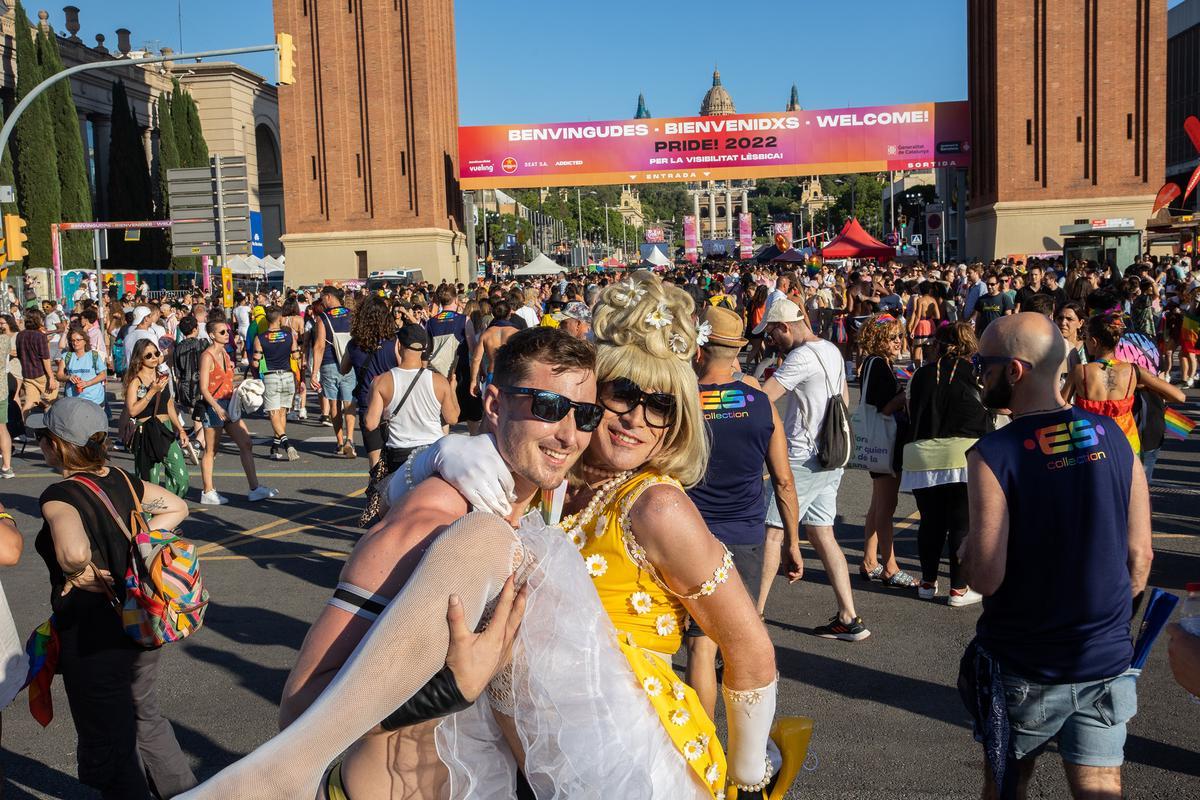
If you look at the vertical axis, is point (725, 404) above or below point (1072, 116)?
below

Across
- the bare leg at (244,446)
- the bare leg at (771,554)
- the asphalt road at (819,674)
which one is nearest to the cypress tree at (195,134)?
the bare leg at (244,446)

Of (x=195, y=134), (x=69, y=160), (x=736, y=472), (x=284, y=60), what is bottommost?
(x=736, y=472)

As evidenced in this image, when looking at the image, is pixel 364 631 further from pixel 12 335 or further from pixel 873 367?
pixel 12 335

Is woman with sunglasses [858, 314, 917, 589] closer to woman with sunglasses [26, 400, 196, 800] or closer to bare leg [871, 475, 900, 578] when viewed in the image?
bare leg [871, 475, 900, 578]

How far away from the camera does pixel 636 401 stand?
296 centimetres

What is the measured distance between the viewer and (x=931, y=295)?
57.6 ft

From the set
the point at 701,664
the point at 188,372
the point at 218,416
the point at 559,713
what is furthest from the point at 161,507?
the point at 188,372

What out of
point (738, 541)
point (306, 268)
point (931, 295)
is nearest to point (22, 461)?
point (738, 541)

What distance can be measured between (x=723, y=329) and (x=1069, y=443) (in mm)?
2175

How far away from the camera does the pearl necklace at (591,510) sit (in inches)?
110

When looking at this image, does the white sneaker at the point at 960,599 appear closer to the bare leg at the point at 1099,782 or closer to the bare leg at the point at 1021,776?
the bare leg at the point at 1021,776

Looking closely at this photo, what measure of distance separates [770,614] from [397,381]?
323 cm

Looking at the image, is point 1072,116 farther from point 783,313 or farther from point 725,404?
point 725,404

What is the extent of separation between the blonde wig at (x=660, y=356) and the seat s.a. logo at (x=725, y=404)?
1796 mm
